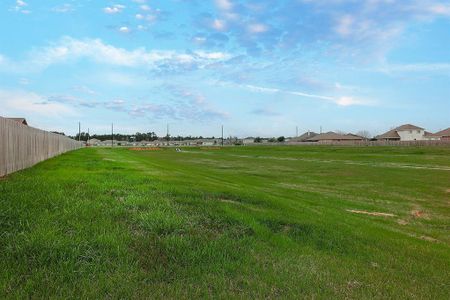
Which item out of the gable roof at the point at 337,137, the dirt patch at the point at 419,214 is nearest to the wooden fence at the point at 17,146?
the dirt patch at the point at 419,214

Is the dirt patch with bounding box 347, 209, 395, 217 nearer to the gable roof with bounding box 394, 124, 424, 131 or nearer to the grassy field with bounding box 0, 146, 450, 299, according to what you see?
the grassy field with bounding box 0, 146, 450, 299

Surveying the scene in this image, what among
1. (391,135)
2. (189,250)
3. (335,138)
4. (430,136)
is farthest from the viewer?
(335,138)

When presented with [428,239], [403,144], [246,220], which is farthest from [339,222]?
[403,144]

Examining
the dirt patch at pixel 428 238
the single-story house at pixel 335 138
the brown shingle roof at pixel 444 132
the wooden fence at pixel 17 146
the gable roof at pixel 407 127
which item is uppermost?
the gable roof at pixel 407 127

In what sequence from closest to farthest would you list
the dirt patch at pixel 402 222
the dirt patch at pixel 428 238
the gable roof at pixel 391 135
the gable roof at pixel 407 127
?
the dirt patch at pixel 428 238 < the dirt patch at pixel 402 222 < the gable roof at pixel 407 127 < the gable roof at pixel 391 135

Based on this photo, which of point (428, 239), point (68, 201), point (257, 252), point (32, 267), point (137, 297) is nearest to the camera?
point (137, 297)

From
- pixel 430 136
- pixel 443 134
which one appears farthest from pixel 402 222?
pixel 430 136

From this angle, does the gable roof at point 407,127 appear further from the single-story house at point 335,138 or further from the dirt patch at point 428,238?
the dirt patch at point 428,238

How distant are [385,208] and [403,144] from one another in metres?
71.5

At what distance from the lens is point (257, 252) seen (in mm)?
5672

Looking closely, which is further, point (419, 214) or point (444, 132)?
point (444, 132)

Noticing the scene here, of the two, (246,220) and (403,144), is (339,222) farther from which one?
(403,144)

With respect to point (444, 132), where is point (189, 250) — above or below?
below

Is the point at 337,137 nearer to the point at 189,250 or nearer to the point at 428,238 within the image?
the point at 428,238
